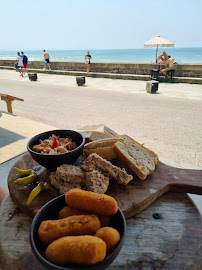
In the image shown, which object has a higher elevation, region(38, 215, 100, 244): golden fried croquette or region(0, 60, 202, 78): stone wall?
region(0, 60, 202, 78): stone wall

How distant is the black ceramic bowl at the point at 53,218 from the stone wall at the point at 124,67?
1633 cm

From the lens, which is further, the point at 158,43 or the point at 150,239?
the point at 158,43

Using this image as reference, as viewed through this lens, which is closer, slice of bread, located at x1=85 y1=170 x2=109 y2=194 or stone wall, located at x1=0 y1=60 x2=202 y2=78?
slice of bread, located at x1=85 y1=170 x2=109 y2=194

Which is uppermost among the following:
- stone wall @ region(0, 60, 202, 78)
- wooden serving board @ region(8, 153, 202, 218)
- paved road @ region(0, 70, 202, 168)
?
stone wall @ region(0, 60, 202, 78)

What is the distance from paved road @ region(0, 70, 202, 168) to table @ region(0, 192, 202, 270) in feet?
9.18

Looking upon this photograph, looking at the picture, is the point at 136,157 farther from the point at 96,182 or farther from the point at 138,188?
the point at 96,182

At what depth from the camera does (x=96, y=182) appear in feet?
5.39

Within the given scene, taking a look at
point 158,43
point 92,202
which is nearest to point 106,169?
point 92,202

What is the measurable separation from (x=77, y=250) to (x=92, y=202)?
289 millimetres

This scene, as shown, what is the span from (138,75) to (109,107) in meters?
9.03

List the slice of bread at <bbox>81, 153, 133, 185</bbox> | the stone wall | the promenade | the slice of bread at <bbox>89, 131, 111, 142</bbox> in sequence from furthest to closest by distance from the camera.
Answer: the stone wall < the promenade < the slice of bread at <bbox>89, 131, 111, 142</bbox> < the slice of bread at <bbox>81, 153, 133, 185</bbox>

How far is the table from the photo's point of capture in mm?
1232

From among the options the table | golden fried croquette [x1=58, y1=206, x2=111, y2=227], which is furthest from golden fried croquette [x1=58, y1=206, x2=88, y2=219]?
the table

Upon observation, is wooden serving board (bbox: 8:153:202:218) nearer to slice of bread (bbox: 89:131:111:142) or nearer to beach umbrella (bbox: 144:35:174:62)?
slice of bread (bbox: 89:131:111:142)
